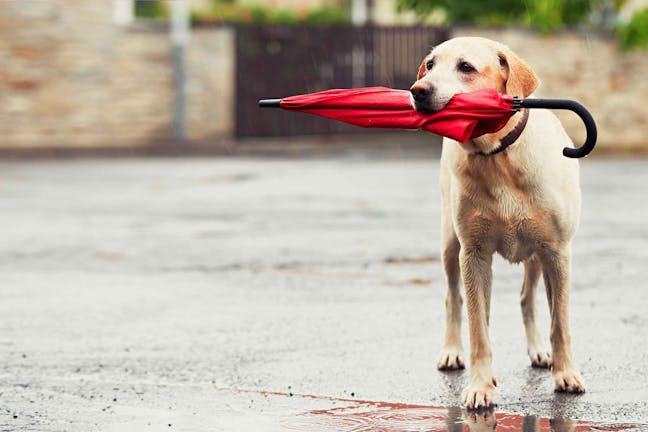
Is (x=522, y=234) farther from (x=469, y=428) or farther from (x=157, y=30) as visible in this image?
(x=157, y=30)

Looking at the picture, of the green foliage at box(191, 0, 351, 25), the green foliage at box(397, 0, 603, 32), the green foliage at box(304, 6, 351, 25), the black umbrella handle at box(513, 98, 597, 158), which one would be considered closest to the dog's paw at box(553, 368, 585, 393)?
the black umbrella handle at box(513, 98, 597, 158)

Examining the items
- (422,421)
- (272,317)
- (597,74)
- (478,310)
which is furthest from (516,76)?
(597,74)

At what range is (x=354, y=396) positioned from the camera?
20.2 ft

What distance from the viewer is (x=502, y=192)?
5.99 m

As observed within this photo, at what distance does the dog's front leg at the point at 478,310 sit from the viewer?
238 inches

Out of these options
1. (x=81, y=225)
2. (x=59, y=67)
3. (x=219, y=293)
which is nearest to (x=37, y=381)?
(x=219, y=293)

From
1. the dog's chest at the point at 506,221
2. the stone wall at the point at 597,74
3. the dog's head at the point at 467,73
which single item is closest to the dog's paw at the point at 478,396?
the dog's chest at the point at 506,221

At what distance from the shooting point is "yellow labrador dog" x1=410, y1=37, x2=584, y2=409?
19.1 ft

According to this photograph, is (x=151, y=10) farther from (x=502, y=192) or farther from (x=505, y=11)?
(x=502, y=192)

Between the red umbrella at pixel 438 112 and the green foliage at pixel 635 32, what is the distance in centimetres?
2357

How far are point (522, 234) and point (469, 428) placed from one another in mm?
952

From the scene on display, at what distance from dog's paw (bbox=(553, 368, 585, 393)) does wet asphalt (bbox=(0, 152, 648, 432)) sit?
0.07 metres

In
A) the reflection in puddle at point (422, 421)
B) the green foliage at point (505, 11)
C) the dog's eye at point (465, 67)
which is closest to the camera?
the reflection in puddle at point (422, 421)

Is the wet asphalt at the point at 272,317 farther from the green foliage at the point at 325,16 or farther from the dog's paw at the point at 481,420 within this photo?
the green foliage at the point at 325,16
